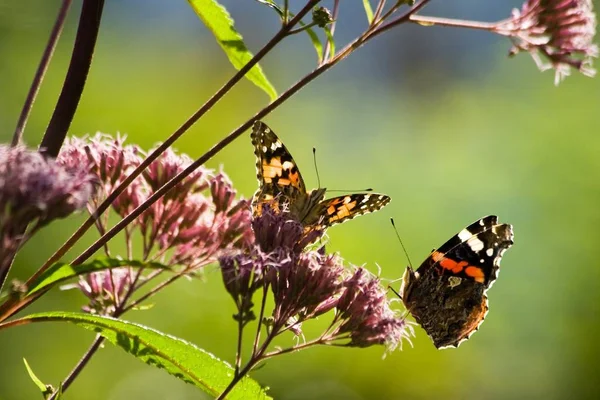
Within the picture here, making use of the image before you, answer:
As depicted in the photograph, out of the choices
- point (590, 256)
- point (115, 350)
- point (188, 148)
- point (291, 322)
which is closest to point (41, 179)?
point (291, 322)

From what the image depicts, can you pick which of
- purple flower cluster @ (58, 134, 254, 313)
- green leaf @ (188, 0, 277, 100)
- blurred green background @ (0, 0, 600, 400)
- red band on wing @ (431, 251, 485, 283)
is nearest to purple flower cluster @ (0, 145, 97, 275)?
green leaf @ (188, 0, 277, 100)

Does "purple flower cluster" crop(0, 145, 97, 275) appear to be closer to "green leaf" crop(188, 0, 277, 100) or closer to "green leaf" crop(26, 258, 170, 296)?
"green leaf" crop(26, 258, 170, 296)

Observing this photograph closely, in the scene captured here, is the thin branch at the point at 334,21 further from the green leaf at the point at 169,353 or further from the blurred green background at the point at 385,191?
the blurred green background at the point at 385,191

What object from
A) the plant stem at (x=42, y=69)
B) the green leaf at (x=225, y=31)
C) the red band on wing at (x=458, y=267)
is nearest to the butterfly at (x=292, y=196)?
the red band on wing at (x=458, y=267)

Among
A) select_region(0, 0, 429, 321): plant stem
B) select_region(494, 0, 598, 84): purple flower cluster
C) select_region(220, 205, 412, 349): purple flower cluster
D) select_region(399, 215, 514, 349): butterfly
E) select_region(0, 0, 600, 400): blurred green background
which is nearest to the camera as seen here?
select_region(0, 0, 429, 321): plant stem

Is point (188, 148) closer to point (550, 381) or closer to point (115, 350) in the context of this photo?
point (115, 350)
